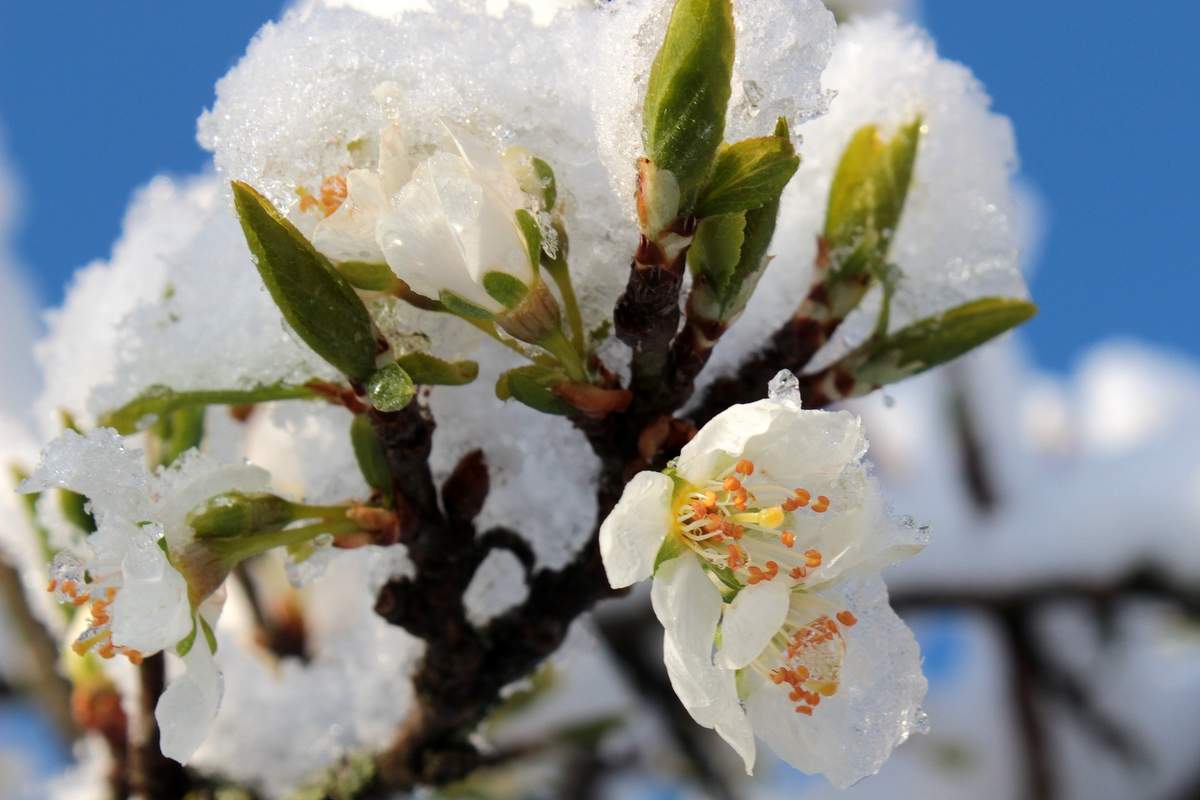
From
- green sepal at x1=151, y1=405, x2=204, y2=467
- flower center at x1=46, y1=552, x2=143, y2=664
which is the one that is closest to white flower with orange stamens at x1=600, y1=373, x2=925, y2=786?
flower center at x1=46, y1=552, x2=143, y2=664

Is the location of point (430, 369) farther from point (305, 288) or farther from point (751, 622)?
point (751, 622)

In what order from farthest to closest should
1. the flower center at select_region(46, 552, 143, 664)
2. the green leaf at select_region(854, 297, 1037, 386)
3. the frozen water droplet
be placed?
the green leaf at select_region(854, 297, 1037, 386), the flower center at select_region(46, 552, 143, 664), the frozen water droplet

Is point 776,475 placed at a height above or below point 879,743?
above

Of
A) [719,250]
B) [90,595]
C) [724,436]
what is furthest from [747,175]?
[90,595]

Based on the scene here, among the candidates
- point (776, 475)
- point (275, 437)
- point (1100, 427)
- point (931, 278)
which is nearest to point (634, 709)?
point (275, 437)

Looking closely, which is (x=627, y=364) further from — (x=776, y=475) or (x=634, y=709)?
(x=634, y=709)

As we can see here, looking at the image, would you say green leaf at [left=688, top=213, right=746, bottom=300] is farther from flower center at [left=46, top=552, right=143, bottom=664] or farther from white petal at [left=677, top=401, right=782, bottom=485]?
flower center at [left=46, top=552, right=143, bottom=664]

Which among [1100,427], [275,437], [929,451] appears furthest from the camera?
[1100,427]
